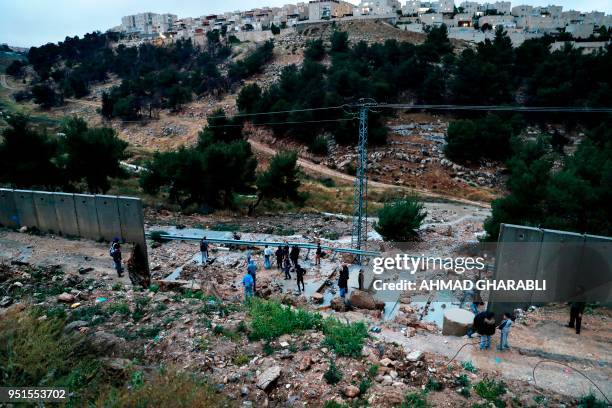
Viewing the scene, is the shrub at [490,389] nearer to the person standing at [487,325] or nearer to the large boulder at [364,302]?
the person standing at [487,325]

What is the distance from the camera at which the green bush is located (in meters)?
20.9

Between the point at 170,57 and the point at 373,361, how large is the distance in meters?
88.4

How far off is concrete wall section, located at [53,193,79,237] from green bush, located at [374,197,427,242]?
14303 mm

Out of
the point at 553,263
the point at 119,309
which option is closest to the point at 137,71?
the point at 119,309

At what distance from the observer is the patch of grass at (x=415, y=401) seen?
22.6 feet

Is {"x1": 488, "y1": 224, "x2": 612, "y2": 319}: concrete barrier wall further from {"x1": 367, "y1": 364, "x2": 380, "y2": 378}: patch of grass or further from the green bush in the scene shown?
the green bush

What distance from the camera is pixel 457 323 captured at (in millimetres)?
10062

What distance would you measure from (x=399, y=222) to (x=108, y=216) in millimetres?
13630

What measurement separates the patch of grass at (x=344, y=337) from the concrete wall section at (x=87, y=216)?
1052 centimetres

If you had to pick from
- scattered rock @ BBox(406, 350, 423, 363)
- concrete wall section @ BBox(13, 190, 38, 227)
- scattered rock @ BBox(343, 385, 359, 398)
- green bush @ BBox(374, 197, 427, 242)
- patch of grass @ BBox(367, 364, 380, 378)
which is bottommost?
green bush @ BBox(374, 197, 427, 242)

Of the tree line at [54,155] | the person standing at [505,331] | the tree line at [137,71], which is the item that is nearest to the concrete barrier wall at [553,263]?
the person standing at [505,331]

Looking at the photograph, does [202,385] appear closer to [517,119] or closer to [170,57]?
[517,119]

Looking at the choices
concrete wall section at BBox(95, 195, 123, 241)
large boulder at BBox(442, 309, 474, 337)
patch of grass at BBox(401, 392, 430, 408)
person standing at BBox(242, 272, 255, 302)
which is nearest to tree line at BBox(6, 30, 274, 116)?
concrete wall section at BBox(95, 195, 123, 241)

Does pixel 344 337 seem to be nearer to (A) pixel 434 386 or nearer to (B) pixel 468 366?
(A) pixel 434 386
